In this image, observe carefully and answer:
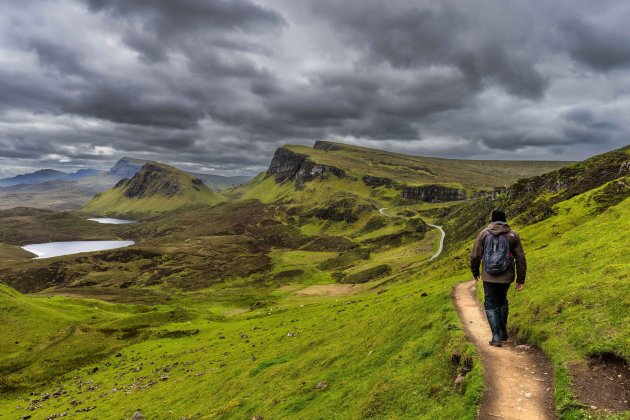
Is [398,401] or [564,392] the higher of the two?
[564,392]

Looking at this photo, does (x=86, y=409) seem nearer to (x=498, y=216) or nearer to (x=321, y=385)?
(x=321, y=385)

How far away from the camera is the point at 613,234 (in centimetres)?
3316

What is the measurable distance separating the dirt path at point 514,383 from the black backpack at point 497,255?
4.02 meters

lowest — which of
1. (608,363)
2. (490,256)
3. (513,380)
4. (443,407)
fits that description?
(443,407)

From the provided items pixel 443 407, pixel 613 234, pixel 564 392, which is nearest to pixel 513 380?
pixel 564 392

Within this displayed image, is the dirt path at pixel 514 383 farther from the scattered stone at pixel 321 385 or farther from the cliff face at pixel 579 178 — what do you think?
the cliff face at pixel 579 178

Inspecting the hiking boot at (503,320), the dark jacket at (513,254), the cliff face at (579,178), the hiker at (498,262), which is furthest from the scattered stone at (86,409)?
the cliff face at (579,178)

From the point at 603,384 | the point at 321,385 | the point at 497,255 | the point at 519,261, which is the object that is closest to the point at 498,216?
the point at 497,255

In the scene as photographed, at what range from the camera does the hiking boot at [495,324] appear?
18094mm

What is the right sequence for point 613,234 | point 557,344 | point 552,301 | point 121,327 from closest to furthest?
point 557,344 < point 552,301 < point 613,234 < point 121,327

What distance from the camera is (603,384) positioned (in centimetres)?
1345

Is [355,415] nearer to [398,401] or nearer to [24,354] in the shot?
[398,401]

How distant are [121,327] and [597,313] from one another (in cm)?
10399

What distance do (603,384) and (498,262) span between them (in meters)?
5.61
